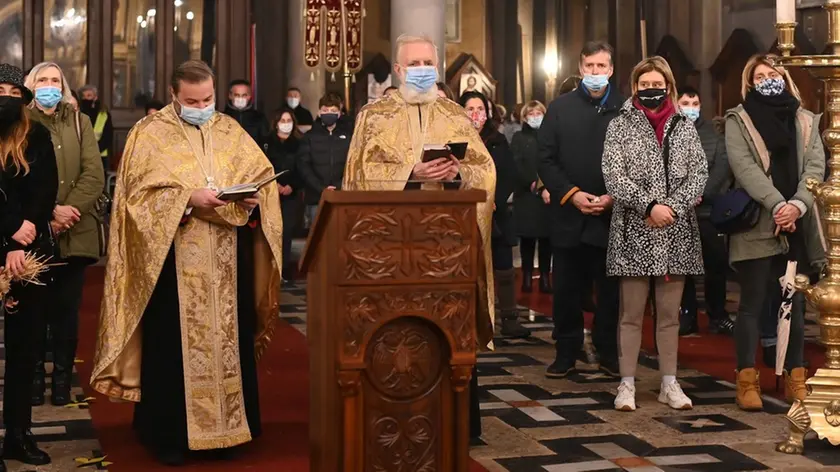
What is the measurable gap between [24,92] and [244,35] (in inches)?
497

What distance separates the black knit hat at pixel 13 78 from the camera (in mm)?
5402

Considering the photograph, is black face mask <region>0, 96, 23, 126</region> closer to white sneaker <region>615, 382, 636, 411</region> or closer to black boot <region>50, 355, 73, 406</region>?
black boot <region>50, 355, 73, 406</region>

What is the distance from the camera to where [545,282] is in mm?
11961

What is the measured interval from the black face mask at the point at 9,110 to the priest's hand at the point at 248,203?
3.14 feet

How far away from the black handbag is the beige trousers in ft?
1.14

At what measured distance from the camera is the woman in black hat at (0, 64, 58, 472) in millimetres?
5262

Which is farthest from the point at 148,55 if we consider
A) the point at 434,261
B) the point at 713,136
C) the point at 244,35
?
the point at 434,261

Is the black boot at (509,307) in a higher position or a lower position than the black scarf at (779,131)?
lower

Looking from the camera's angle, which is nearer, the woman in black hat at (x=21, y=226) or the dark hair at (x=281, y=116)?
the woman in black hat at (x=21, y=226)

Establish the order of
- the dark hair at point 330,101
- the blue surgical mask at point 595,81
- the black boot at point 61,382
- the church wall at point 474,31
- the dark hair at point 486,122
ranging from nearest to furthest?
the black boot at point 61,382 → the blue surgical mask at point 595,81 → the dark hair at point 486,122 → the dark hair at point 330,101 → the church wall at point 474,31

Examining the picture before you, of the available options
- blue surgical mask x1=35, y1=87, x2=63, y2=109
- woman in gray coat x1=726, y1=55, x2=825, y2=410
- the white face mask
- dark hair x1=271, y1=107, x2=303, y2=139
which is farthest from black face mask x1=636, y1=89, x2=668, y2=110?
the white face mask

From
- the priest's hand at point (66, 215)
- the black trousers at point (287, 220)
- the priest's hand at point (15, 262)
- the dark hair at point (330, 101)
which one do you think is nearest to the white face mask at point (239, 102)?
the black trousers at point (287, 220)

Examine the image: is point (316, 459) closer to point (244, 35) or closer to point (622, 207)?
point (622, 207)

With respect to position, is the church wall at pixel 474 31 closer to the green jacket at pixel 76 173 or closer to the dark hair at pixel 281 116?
the dark hair at pixel 281 116
